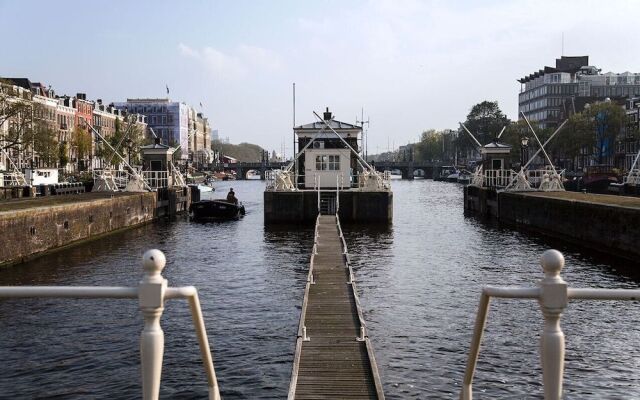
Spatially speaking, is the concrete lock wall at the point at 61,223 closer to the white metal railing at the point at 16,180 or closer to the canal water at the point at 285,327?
the canal water at the point at 285,327

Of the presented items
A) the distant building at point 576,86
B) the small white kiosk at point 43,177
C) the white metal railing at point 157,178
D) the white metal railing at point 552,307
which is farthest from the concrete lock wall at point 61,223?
the distant building at point 576,86

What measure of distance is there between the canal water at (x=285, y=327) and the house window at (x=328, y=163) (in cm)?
2309

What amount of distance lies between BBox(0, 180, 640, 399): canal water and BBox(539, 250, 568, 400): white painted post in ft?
30.5

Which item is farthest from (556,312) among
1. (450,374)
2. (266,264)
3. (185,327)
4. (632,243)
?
(632,243)

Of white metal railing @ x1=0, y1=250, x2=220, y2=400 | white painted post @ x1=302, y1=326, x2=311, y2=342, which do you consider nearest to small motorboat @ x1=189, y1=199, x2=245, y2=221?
white painted post @ x1=302, y1=326, x2=311, y2=342

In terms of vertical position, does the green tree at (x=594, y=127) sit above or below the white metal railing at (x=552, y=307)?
above

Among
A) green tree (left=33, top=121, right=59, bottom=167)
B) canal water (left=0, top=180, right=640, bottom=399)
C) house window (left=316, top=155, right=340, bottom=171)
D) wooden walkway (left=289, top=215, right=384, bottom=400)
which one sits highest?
green tree (left=33, top=121, right=59, bottom=167)

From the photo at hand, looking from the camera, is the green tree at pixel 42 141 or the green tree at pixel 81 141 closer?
the green tree at pixel 42 141

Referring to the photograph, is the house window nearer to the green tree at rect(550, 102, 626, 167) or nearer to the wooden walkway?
the wooden walkway

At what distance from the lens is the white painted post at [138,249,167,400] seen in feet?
15.5

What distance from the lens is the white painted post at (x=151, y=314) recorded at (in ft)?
15.5

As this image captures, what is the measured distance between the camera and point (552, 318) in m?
4.76

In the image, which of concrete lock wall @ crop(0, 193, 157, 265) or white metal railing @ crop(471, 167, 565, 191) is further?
white metal railing @ crop(471, 167, 565, 191)

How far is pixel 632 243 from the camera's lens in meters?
32.4
